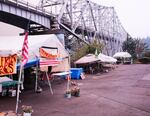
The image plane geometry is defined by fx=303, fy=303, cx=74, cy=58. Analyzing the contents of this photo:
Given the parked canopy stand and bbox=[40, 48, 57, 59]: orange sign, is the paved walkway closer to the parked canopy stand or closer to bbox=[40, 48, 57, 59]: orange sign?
bbox=[40, 48, 57, 59]: orange sign

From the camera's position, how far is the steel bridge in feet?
146

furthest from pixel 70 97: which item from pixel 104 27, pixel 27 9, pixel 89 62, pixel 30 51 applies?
pixel 104 27

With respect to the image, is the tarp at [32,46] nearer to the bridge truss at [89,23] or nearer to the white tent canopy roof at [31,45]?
the white tent canopy roof at [31,45]

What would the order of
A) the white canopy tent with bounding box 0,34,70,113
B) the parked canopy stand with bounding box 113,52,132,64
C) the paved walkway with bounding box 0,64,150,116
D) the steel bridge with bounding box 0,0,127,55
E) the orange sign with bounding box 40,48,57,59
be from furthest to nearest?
the parked canopy stand with bounding box 113,52,132,64, the steel bridge with bounding box 0,0,127,55, the orange sign with bounding box 40,48,57,59, the white canopy tent with bounding box 0,34,70,113, the paved walkway with bounding box 0,64,150,116

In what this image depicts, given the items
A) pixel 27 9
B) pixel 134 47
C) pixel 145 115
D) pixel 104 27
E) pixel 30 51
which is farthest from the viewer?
pixel 104 27

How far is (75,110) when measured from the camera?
510 inches

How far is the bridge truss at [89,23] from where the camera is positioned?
6284cm

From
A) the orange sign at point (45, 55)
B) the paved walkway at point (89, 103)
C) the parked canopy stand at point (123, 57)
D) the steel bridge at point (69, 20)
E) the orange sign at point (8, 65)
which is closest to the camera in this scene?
the paved walkway at point (89, 103)

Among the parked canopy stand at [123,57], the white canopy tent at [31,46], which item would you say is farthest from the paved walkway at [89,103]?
the parked canopy stand at [123,57]

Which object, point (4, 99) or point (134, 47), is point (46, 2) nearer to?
point (134, 47)

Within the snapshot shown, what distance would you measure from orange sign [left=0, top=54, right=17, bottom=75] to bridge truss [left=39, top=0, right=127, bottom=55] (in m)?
40.1

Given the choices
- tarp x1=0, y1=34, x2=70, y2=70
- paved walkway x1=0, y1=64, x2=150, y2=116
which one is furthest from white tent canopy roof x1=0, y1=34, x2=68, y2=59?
paved walkway x1=0, y1=64, x2=150, y2=116

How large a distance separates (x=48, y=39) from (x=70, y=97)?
3.42 m

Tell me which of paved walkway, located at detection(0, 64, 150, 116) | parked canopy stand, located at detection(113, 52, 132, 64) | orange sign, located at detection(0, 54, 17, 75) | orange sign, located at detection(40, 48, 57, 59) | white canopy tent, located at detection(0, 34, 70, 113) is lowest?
paved walkway, located at detection(0, 64, 150, 116)
